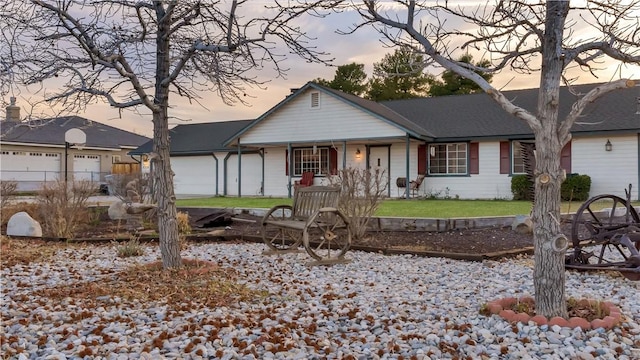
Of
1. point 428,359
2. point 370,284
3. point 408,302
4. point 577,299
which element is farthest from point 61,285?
point 577,299

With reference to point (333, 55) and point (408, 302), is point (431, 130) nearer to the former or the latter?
point (333, 55)

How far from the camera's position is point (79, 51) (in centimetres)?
543

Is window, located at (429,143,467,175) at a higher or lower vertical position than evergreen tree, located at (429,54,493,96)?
lower

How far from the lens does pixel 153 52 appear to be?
18.7 feet

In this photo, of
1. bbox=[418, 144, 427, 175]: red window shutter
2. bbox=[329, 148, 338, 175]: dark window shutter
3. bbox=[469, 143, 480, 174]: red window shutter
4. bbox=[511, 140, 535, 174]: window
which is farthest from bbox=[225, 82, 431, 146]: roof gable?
bbox=[511, 140, 535, 174]: window

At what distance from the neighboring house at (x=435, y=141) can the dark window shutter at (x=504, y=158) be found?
0.03 metres

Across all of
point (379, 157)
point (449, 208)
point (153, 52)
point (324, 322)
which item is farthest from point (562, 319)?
point (379, 157)

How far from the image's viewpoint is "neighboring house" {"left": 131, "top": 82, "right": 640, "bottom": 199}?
15977 millimetres

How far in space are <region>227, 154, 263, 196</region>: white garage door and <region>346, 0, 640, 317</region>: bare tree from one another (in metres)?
18.3

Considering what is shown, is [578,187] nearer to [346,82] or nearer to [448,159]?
[448,159]

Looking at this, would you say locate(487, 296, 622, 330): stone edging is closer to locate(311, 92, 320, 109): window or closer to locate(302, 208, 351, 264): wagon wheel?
locate(302, 208, 351, 264): wagon wheel

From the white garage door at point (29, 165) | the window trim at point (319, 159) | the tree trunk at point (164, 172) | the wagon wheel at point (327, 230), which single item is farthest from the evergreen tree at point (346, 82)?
the tree trunk at point (164, 172)

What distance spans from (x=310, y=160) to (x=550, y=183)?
17.5 m

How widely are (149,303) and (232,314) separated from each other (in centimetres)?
Answer: 81
